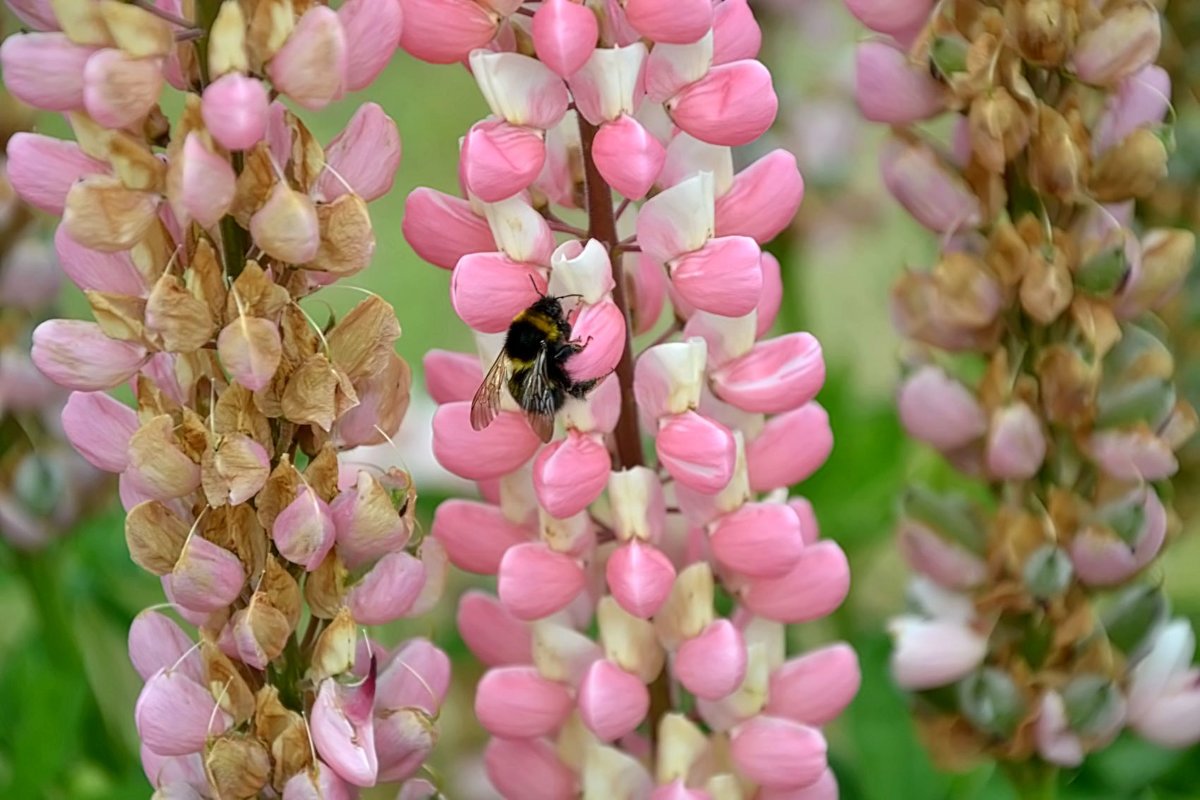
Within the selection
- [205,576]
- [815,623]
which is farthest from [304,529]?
[815,623]

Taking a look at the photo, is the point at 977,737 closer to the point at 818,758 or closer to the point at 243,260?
the point at 818,758

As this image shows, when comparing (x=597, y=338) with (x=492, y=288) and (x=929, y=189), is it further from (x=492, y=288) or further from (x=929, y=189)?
(x=929, y=189)

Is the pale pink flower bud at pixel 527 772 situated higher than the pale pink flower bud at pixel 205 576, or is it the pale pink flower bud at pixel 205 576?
the pale pink flower bud at pixel 205 576

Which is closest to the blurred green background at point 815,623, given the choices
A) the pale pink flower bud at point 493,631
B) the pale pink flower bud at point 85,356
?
the pale pink flower bud at point 493,631

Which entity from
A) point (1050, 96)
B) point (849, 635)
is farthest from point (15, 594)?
point (1050, 96)

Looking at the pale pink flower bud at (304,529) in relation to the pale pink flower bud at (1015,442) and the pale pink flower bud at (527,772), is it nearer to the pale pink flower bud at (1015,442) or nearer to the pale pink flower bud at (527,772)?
the pale pink flower bud at (527,772)
